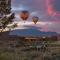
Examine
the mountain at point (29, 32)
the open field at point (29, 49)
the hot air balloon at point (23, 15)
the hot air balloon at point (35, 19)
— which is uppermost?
the hot air balloon at point (23, 15)

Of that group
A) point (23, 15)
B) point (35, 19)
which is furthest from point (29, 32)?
point (23, 15)

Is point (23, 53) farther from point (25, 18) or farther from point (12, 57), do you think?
point (25, 18)

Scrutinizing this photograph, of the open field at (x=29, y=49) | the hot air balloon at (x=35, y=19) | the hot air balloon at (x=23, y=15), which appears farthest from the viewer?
the hot air balloon at (x=23, y=15)

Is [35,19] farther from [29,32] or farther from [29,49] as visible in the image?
[29,49]

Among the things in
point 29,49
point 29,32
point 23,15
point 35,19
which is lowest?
point 29,49

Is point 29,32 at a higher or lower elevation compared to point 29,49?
higher

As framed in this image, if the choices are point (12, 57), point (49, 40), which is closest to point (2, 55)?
point (12, 57)

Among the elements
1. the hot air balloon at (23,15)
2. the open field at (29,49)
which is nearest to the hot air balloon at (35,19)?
the hot air balloon at (23,15)

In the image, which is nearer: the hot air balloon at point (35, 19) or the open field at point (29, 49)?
the open field at point (29, 49)

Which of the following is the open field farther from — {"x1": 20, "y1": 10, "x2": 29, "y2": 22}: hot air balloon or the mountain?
{"x1": 20, "y1": 10, "x2": 29, "y2": 22}: hot air balloon

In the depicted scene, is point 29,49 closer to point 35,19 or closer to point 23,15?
point 35,19

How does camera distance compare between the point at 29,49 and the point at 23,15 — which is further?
the point at 23,15

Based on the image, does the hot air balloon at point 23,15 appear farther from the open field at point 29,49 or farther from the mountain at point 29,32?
the open field at point 29,49

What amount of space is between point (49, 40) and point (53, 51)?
0.45 metres
